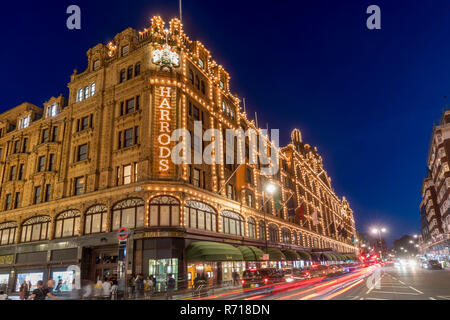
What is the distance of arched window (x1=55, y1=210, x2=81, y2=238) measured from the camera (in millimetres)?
35344

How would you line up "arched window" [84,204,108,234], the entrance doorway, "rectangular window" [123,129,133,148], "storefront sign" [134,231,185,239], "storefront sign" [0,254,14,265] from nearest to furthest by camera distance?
"storefront sign" [134,231,185,239]
the entrance doorway
"arched window" [84,204,108,234]
"rectangular window" [123,129,133,148]
"storefront sign" [0,254,14,265]

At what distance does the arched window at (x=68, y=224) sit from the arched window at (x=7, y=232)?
9033 mm

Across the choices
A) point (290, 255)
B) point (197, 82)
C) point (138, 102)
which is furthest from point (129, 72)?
point (290, 255)

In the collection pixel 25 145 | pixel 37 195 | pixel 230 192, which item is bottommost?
pixel 230 192

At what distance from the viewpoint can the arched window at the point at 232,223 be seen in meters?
39.1

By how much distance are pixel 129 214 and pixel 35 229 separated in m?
15.7

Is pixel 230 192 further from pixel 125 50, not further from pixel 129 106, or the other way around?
pixel 125 50

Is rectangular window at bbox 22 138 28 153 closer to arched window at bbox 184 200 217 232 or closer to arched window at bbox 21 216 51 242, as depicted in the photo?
arched window at bbox 21 216 51 242

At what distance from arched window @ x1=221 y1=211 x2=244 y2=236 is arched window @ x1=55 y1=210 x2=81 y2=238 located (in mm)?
16222

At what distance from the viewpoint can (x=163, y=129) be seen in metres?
33.3

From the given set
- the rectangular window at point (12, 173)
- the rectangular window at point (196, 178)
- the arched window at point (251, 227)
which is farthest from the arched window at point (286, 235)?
the rectangular window at point (12, 173)

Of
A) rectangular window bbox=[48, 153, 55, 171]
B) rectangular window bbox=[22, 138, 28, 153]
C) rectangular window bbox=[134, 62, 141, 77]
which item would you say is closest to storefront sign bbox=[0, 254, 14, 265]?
rectangular window bbox=[48, 153, 55, 171]

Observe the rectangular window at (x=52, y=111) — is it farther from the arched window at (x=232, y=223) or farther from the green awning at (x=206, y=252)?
the green awning at (x=206, y=252)
